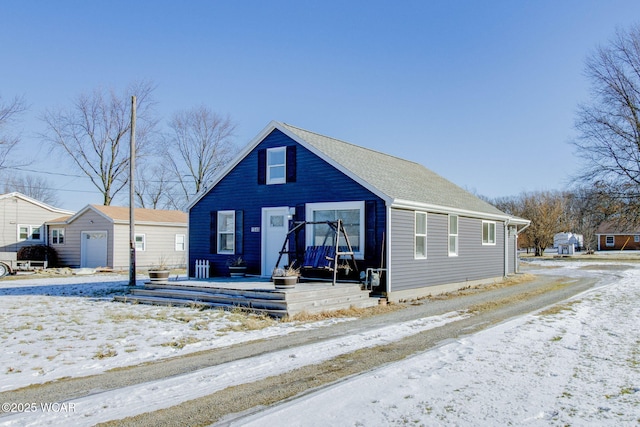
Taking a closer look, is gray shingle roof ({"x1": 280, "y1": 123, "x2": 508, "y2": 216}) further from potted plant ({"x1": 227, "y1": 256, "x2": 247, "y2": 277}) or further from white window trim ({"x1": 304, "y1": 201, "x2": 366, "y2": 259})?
potted plant ({"x1": 227, "y1": 256, "x2": 247, "y2": 277})

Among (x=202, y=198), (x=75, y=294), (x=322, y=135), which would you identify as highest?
(x=322, y=135)

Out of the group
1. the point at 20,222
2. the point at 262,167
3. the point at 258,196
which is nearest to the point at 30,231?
the point at 20,222

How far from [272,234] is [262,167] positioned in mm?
2232

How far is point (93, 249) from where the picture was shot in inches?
1081

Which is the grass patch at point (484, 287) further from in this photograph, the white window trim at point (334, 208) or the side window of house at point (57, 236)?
the side window of house at point (57, 236)

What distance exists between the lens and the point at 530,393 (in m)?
5.48

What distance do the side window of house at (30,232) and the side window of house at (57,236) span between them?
2.31 ft

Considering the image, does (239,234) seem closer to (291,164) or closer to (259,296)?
(291,164)

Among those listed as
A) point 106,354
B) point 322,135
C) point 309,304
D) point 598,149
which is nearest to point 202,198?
point 322,135

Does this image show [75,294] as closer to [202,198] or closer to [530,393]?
[202,198]

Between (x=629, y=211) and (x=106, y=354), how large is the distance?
28.9 meters

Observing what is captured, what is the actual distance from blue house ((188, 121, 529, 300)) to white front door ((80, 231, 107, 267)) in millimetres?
11572

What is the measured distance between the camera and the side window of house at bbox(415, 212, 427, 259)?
14.9 m

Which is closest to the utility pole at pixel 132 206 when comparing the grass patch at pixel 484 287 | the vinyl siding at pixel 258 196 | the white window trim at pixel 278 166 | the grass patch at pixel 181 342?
the vinyl siding at pixel 258 196
